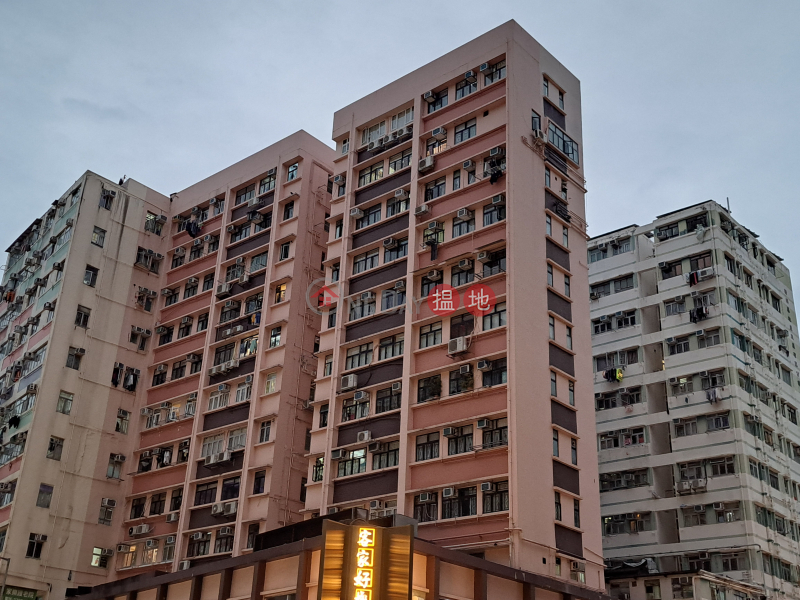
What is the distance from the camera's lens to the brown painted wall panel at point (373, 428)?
35156 mm

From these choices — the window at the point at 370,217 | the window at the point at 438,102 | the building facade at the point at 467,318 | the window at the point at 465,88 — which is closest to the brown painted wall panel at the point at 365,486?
the building facade at the point at 467,318

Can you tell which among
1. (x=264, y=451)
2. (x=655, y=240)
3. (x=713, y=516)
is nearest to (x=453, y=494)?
(x=264, y=451)

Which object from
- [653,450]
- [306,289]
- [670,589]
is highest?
[306,289]

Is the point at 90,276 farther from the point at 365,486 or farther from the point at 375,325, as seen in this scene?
the point at 365,486

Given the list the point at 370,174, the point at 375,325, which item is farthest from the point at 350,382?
the point at 370,174

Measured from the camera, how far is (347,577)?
22547 millimetres

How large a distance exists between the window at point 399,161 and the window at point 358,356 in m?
7.87

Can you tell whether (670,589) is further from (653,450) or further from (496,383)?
(496,383)

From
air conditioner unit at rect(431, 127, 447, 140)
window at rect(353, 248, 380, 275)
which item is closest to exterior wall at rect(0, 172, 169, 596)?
window at rect(353, 248, 380, 275)

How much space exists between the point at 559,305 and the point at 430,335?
5.02 metres

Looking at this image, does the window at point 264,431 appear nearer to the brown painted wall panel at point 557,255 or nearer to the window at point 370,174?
the window at point 370,174

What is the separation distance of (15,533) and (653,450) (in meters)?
29.7

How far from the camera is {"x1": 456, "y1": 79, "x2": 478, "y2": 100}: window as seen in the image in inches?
1538

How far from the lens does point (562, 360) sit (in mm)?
34969
